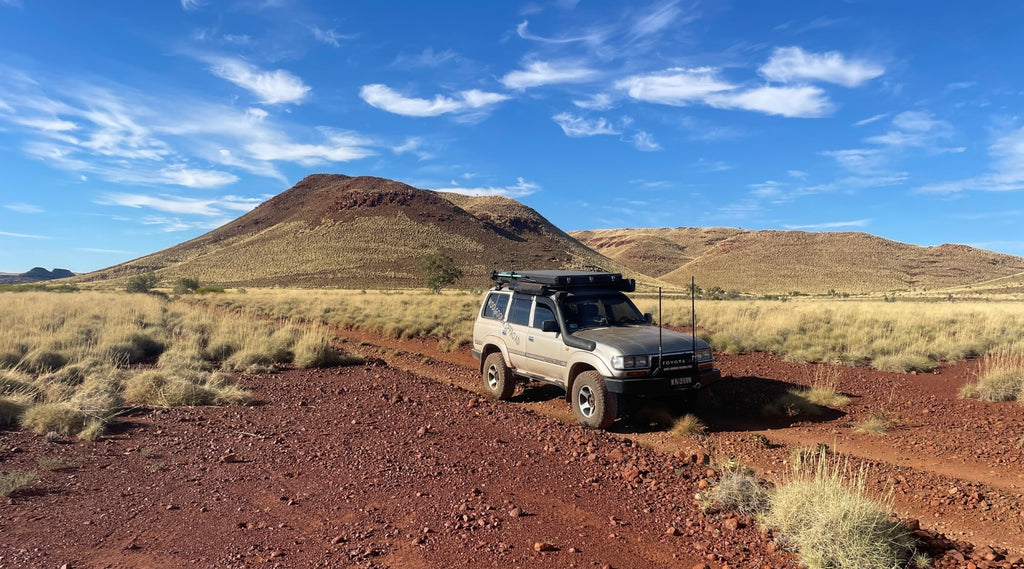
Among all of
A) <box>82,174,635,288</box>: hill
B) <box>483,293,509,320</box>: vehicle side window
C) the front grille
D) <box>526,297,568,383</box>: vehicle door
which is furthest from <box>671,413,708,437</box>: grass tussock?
<box>82,174,635,288</box>: hill

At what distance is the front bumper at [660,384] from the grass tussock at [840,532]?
9.45ft

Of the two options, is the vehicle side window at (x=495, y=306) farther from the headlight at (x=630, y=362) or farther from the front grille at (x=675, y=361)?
the front grille at (x=675, y=361)

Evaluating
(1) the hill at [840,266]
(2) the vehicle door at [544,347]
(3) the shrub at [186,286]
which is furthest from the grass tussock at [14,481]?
(1) the hill at [840,266]

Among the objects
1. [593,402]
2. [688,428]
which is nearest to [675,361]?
[688,428]

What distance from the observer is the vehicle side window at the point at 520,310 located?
866 centimetres

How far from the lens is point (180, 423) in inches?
291

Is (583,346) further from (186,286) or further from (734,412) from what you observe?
(186,286)

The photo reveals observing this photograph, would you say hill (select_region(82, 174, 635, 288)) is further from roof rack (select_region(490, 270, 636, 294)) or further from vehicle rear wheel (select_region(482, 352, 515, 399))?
roof rack (select_region(490, 270, 636, 294))

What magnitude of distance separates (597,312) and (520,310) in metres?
1.28

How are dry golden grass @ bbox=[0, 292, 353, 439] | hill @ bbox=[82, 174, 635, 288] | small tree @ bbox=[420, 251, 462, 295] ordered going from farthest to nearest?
hill @ bbox=[82, 174, 635, 288] < small tree @ bbox=[420, 251, 462, 295] < dry golden grass @ bbox=[0, 292, 353, 439]

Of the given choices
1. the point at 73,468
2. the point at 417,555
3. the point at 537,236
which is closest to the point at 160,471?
the point at 73,468

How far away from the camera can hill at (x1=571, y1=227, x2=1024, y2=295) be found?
78.9m

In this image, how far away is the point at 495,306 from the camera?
377 inches

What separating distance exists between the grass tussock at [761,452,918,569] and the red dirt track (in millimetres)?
177
